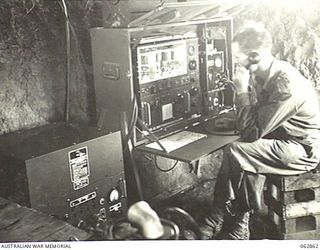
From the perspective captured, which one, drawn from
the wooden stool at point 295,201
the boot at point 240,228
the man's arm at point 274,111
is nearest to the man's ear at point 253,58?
the man's arm at point 274,111

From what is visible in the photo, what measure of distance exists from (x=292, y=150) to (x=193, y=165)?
0.52m

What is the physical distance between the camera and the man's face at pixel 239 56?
6.21 feet

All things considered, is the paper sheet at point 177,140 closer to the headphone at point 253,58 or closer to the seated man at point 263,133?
the seated man at point 263,133

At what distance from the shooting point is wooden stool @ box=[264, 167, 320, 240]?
182cm

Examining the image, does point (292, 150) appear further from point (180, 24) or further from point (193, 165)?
point (180, 24)

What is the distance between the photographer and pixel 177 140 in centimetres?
196

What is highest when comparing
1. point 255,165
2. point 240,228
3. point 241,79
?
point 241,79

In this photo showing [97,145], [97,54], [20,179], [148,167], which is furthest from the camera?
[148,167]

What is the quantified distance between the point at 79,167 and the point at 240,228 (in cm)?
63

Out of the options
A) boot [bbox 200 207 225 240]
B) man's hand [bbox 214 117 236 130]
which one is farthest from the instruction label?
man's hand [bbox 214 117 236 130]

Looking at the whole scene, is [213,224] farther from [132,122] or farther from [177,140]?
[132,122]

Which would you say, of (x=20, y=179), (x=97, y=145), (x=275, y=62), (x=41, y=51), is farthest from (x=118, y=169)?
(x=275, y=62)

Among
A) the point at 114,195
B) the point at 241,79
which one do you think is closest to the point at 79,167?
the point at 114,195

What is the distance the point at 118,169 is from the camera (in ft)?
6.33
